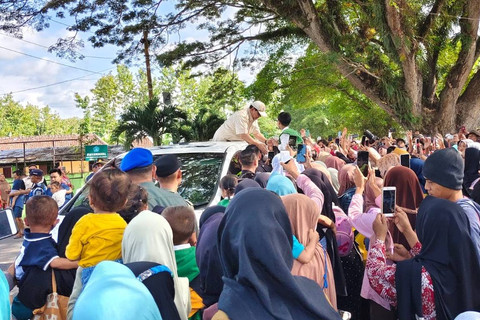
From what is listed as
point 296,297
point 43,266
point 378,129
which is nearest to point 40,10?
point 43,266

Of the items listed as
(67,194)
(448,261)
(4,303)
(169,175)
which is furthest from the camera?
(67,194)

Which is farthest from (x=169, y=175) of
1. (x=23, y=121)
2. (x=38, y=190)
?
(x=23, y=121)

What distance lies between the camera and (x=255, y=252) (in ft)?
6.45

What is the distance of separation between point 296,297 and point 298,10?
1709 centimetres

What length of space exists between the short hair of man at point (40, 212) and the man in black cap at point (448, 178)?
8.84 feet

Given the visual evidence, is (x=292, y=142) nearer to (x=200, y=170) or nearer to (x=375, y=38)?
(x=200, y=170)

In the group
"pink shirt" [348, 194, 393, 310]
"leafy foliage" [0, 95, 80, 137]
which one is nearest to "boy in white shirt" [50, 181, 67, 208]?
"pink shirt" [348, 194, 393, 310]

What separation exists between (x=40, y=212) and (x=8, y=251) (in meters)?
8.57

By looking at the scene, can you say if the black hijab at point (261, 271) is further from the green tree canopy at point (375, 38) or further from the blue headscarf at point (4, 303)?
the green tree canopy at point (375, 38)

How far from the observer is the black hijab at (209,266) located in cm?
306

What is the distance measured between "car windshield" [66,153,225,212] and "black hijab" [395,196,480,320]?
10.5 ft

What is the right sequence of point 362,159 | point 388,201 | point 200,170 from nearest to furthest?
point 388,201 < point 362,159 < point 200,170

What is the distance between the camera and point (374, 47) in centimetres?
1920

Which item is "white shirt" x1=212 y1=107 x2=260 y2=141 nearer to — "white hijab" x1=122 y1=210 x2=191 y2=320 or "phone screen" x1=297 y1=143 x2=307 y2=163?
"phone screen" x1=297 y1=143 x2=307 y2=163
